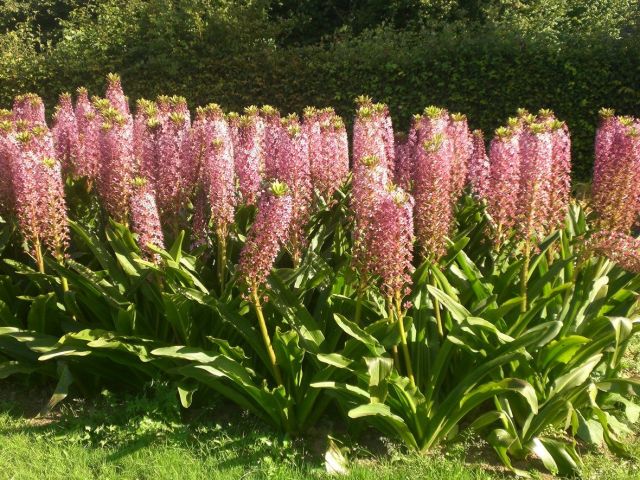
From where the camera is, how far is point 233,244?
14.9ft

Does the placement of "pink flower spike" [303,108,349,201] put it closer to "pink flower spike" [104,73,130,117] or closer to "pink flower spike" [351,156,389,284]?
"pink flower spike" [351,156,389,284]

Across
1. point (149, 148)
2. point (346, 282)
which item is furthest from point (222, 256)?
point (149, 148)

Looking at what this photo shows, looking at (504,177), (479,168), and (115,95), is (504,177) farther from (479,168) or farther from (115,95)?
(115,95)

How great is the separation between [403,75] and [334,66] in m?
1.18

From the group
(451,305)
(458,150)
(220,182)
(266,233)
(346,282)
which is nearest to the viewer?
(266,233)

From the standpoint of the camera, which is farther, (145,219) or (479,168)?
(479,168)

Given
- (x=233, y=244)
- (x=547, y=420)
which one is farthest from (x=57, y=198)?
(x=547, y=420)

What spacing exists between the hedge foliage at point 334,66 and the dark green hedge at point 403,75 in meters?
0.02

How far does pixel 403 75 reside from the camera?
461 inches

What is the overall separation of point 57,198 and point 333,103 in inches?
322

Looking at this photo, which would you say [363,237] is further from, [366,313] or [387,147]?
[387,147]

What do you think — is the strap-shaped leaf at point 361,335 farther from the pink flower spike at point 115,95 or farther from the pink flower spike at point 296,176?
the pink flower spike at point 115,95

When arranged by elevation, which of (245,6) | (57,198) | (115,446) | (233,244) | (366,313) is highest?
(245,6)

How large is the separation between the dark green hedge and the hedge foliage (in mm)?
19
